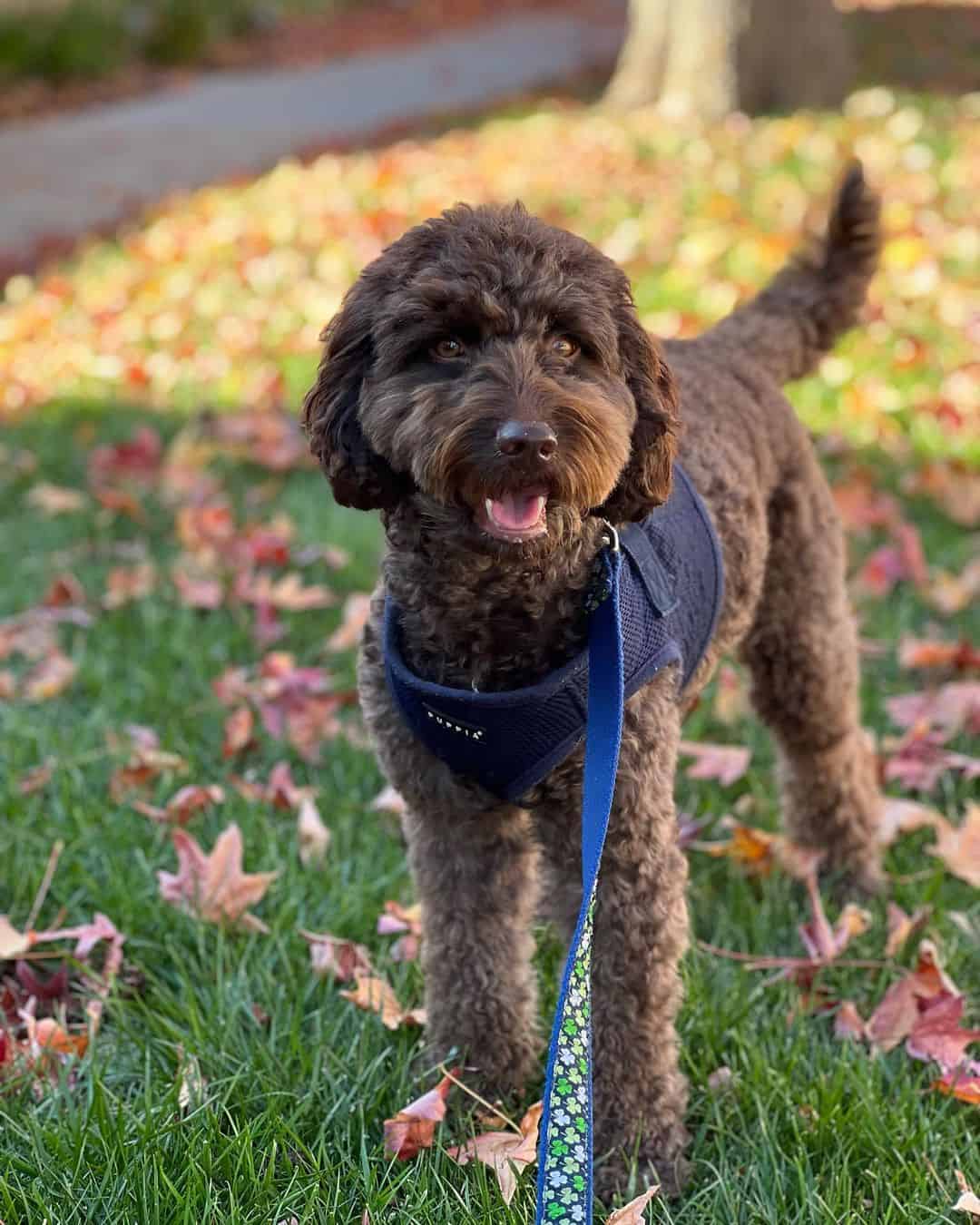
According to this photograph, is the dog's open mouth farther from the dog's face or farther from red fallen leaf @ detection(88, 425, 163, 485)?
red fallen leaf @ detection(88, 425, 163, 485)

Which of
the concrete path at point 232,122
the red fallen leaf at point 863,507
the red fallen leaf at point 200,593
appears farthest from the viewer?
the concrete path at point 232,122

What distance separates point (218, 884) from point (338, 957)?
0.40 metres

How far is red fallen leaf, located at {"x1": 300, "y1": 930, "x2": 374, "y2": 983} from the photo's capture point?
11.2 feet

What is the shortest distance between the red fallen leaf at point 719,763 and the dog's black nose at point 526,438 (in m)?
2.08

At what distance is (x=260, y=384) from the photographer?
7910mm

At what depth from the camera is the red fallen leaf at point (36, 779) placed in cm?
423

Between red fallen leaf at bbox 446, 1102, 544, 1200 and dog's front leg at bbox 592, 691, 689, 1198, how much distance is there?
17cm

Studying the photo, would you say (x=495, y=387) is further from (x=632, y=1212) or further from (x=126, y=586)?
(x=126, y=586)

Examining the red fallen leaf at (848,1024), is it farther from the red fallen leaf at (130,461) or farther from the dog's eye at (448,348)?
the red fallen leaf at (130,461)

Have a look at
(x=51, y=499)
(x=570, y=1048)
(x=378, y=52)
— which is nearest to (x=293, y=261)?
(x=51, y=499)

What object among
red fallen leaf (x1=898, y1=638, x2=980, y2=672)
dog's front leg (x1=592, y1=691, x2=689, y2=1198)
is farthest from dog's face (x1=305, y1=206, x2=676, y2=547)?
red fallen leaf (x1=898, y1=638, x2=980, y2=672)

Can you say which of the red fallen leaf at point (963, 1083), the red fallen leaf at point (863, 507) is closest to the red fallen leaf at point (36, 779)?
the red fallen leaf at point (963, 1083)

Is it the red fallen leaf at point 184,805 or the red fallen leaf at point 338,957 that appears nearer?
the red fallen leaf at point 338,957

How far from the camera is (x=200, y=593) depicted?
554 centimetres
